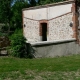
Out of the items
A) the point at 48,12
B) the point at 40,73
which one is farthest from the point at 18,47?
the point at 48,12

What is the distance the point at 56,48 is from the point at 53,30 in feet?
9.61

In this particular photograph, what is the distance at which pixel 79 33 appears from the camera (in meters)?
16.0

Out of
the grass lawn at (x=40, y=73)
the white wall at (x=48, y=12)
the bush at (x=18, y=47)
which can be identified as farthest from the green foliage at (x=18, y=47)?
the white wall at (x=48, y=12)

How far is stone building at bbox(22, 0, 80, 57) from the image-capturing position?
14.7 metres

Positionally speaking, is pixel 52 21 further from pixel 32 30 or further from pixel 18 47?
pixel 18 47

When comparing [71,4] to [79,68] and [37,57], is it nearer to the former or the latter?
[37,57]

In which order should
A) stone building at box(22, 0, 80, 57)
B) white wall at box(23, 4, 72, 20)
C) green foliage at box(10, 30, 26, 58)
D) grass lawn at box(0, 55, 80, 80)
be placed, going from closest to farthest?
grass lawn at box(0, 55, 80, 80), green foliage at box(10, 30, 26, 58), stone building at box(22, 0, 80, 57), white wall at box(23, 4, 72, 20)

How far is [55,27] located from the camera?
686 inches

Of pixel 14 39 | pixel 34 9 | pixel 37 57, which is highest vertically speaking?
pixel 34 9

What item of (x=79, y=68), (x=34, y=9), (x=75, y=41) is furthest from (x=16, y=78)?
(x=34, y=9)

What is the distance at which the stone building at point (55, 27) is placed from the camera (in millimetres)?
14734

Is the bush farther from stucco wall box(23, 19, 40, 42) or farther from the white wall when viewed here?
stucco wall box(23, 19, 40, 42)

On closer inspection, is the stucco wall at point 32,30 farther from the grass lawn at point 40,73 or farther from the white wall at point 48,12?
the grass lawn at point 40,73

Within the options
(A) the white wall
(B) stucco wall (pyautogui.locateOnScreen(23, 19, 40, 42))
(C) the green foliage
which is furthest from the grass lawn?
(B) stucco wall (pyautogui.locateOnScreen(23, 19, 40, 42))
